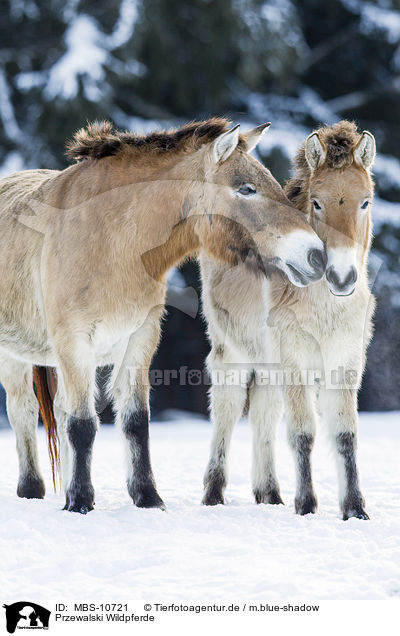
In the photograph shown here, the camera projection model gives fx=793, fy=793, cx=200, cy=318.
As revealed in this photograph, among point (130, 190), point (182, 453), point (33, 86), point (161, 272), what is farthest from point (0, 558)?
point (33, 86)

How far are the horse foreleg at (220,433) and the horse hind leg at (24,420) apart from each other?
1.18 m

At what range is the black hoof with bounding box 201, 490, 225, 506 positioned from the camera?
17.6 ft

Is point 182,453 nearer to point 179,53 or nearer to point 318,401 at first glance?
point 318,401

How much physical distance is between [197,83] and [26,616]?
10442mm

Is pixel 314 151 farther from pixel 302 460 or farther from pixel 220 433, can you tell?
pixel 220 433

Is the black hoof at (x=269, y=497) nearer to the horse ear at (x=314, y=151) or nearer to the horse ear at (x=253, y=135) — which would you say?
the horse ear at (x=314, y=151)

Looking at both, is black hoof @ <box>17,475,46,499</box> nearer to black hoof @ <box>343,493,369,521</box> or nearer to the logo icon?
black hoof @ <box>343,493,369,521</box>

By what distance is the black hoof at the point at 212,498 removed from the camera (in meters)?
5.36

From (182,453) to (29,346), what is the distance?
3491 millimetres

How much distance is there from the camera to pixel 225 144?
469 cm

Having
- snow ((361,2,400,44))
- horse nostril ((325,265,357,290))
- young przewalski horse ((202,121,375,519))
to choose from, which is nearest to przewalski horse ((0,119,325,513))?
horse nostril ((325,265,357,290))

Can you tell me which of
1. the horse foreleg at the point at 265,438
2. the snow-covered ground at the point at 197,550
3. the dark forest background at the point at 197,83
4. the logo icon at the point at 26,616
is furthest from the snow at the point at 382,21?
the logo icon at the point at 26,616

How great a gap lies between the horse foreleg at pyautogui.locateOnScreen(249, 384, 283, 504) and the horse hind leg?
1.52 metres

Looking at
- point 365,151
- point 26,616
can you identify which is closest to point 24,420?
point 26,616
